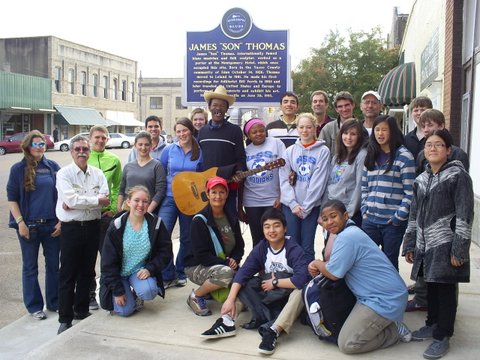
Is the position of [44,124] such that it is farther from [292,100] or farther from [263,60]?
[292,100]

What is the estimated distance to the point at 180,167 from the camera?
18.5ft

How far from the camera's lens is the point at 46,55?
40.2 metres

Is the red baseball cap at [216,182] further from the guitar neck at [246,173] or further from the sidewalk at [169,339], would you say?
the sidewalk at [169,339]

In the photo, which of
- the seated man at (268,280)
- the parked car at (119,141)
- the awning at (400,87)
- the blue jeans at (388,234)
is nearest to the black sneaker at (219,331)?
the seated man at (268,280)

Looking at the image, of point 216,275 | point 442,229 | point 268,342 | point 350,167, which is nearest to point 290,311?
point 268,342

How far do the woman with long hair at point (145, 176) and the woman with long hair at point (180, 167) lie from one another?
10 centimetres

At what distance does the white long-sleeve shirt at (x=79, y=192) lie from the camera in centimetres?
480

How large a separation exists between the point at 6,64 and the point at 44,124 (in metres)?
5.36

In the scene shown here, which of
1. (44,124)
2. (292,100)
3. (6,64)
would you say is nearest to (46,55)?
(6,64)

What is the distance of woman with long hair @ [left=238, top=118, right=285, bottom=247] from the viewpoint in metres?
5.27

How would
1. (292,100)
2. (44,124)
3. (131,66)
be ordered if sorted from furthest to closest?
(131,66) → (44,124) → (292,100)

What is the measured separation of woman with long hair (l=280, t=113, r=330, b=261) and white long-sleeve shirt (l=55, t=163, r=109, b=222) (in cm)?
179

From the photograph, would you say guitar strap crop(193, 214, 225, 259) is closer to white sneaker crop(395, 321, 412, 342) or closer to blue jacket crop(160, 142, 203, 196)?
blue jacket crop(160, 142, 203, 196)

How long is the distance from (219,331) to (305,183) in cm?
165
